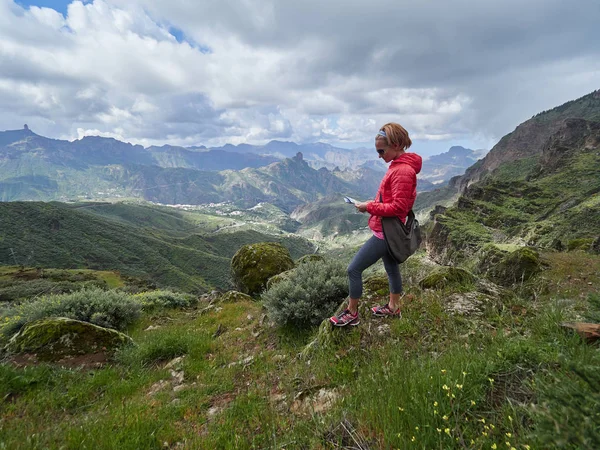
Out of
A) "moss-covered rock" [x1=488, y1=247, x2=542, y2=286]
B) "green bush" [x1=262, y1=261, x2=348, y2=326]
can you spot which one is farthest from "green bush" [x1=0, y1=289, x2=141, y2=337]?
"moss-covered rock" [x1=488, y1=247, x2=542, y2=286]

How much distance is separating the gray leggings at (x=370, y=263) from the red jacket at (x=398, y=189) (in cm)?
31

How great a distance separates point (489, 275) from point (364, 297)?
8737 mm

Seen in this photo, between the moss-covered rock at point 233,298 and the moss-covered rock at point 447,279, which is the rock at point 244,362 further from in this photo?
the moss-covered rock at point 233,298

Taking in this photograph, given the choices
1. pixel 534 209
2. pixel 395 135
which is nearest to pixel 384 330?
pixel 395 135

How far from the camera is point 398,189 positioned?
4941mm

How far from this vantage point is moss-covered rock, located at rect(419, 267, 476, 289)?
6.76 meters

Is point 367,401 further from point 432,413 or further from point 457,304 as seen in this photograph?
point 457,304

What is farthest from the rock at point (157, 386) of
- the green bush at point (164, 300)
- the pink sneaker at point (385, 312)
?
the green bush at point (164, 300)

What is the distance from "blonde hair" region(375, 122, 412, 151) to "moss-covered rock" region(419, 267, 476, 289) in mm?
3445

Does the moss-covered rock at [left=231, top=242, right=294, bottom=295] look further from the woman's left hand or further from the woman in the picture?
the woman's left hand

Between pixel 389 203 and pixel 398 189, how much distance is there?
277mm

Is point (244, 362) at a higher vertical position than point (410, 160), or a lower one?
lower

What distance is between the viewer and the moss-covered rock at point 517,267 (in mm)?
11313

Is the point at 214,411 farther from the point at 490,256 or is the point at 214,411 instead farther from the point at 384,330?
the point at 490,256
